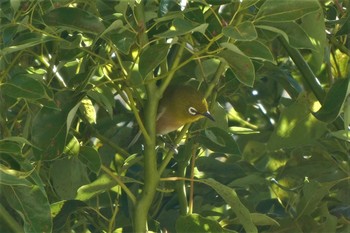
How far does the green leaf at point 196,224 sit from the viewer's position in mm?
1578

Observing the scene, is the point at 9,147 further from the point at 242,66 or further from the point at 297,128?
the point at 297,128

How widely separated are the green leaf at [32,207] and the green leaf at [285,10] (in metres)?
0.49

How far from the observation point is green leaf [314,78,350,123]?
163cm

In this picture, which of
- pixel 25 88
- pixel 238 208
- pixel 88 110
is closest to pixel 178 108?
pixel 88 110

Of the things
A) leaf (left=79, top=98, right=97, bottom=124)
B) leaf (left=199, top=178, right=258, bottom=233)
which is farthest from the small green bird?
leaf (left=199, top=178, right=258, bottom=233)

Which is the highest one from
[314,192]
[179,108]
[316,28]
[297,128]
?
[316,28]

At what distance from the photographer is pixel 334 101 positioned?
5.45 ft

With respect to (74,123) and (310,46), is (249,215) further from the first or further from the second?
(74,123)

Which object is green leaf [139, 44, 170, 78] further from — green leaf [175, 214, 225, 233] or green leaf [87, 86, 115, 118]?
green leaf [175, 214, 225, 233]

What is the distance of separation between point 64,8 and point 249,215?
0.50 meters

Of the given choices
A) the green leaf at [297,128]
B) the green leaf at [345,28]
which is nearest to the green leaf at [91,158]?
the green leaf at [297,128]

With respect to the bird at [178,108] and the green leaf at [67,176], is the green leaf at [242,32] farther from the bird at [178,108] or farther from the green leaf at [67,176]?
the bird at [178,108]

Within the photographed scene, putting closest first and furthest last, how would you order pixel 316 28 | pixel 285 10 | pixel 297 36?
pixel 285 10
pixel 297 36
pixel 316 28

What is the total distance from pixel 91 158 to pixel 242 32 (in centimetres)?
41
